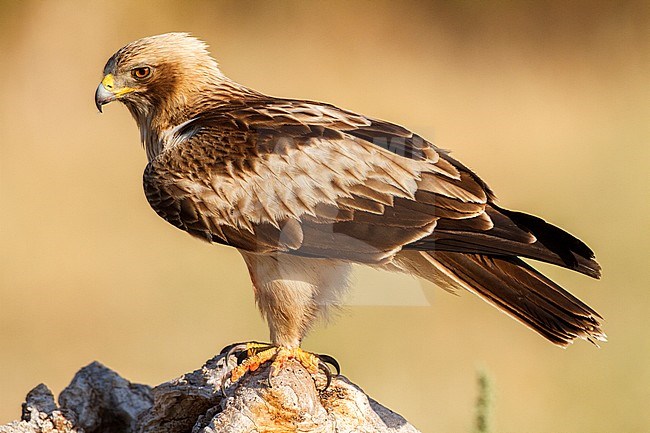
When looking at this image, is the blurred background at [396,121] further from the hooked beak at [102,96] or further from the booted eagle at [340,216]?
the hooked beak at [102,96]

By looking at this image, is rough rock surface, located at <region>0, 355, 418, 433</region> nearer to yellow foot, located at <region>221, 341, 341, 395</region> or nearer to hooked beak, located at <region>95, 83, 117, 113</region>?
yellow foot, located at <region>221, 341, 341, 395</region>

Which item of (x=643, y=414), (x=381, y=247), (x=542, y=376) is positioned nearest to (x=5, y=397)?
(x=542, y=376)

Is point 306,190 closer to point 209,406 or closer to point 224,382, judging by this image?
point 224,382

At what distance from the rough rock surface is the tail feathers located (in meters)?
0.59

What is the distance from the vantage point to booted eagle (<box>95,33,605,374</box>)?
14.9 feet

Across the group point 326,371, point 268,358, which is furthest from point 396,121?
point 326,371

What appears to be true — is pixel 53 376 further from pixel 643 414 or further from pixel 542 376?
pixel 643 414

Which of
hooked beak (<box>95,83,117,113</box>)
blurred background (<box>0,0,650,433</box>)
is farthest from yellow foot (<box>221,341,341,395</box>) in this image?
hooked beak (<box>95,83,117,113</box>)

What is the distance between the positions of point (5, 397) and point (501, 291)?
5.83 metres

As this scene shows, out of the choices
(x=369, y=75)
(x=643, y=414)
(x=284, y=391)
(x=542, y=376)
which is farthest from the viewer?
(x=369, y=75)

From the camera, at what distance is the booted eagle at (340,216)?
14.9 ft

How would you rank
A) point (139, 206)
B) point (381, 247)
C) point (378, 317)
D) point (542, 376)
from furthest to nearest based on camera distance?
point (139, 206)
point (378, 317)
point (542, 376)
point (381, 247)

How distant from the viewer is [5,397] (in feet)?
30.6

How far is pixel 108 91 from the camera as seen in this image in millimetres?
5457
